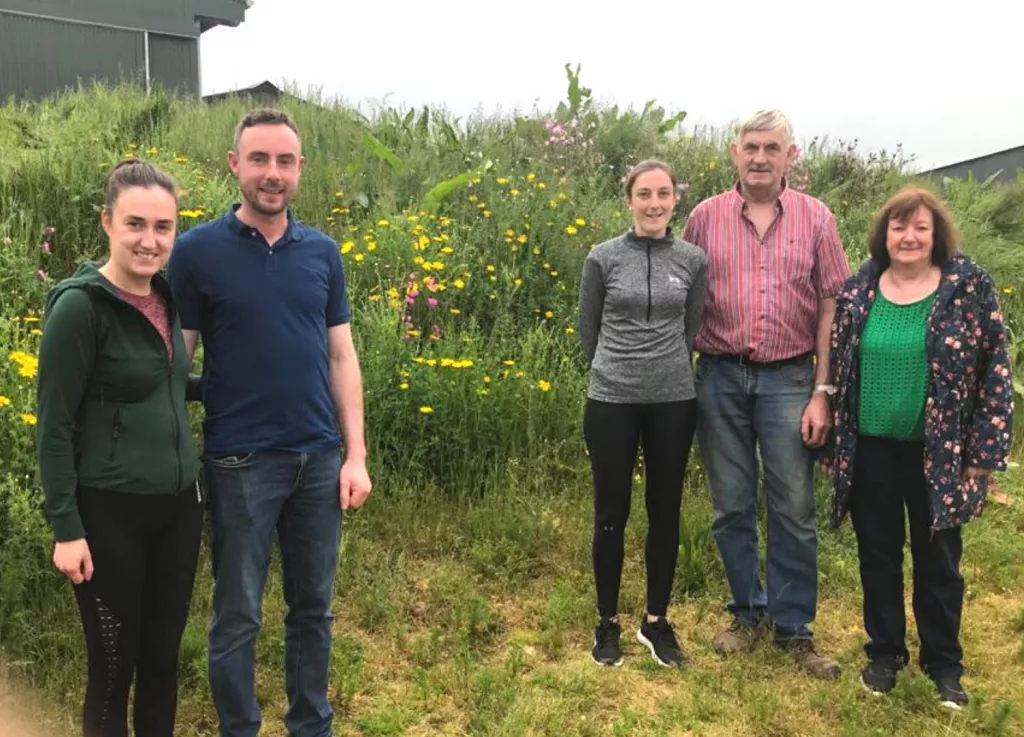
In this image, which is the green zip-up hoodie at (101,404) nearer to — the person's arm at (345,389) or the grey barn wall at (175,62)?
the person's arm at (345,389)

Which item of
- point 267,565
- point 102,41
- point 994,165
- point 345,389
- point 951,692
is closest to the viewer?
point 267,565

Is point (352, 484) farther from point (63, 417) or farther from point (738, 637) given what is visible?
point (738, 637)

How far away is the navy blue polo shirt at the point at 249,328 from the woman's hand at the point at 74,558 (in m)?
Result: 0.47

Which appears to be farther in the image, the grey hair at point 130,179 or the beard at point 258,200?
the beard at point 258,200

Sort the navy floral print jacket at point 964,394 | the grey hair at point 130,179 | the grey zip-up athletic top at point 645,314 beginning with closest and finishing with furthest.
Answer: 1. the grey hair at point 130,179
2. the navy floral print jacket at point 964,394
3. the grey zip-up athletic top at point 645,314

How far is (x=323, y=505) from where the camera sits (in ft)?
8.70

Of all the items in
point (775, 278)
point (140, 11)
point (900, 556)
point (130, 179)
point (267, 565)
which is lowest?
point (900, 556)

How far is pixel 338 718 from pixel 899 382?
243 centimetres

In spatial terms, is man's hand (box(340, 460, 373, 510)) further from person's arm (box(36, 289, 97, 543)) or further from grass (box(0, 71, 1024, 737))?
grass (box(0, 71, 1024, 737))

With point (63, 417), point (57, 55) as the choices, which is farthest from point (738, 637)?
point (57, 55)

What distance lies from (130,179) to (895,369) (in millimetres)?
2664

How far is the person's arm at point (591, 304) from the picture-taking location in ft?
11.4

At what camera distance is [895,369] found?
10.4ft

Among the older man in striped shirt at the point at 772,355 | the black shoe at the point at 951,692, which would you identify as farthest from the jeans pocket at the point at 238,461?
the black shoe at the point at 951,692
